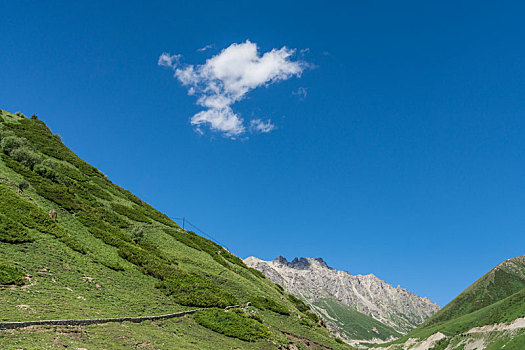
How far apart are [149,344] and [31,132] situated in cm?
6929

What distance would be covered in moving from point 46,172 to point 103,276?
28.8 m

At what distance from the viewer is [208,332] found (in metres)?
31.8

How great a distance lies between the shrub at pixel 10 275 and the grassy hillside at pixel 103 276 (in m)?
0.08

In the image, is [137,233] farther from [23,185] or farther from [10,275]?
[10,275]

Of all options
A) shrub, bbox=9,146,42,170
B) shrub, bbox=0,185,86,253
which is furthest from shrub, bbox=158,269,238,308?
shrub, bbox=9,146,42,170

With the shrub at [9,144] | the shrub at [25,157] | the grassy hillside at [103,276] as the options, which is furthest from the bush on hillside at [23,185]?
the shrub at [9,144]

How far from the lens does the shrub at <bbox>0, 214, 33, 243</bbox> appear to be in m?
32.1

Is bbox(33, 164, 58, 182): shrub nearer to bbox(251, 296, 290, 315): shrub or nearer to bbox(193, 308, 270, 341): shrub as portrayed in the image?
bbox(193, 308, 270, 341): shrub

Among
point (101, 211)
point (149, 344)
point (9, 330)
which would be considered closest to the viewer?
point (9, 330)

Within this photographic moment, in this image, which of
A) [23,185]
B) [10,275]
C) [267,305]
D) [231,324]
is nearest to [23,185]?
[23,185]

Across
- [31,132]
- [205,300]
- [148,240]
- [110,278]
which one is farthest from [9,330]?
[31,132]

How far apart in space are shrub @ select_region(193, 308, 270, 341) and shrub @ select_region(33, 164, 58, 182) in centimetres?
3646

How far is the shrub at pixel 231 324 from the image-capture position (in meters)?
33.2

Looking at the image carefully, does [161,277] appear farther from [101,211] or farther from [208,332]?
[101,211]
